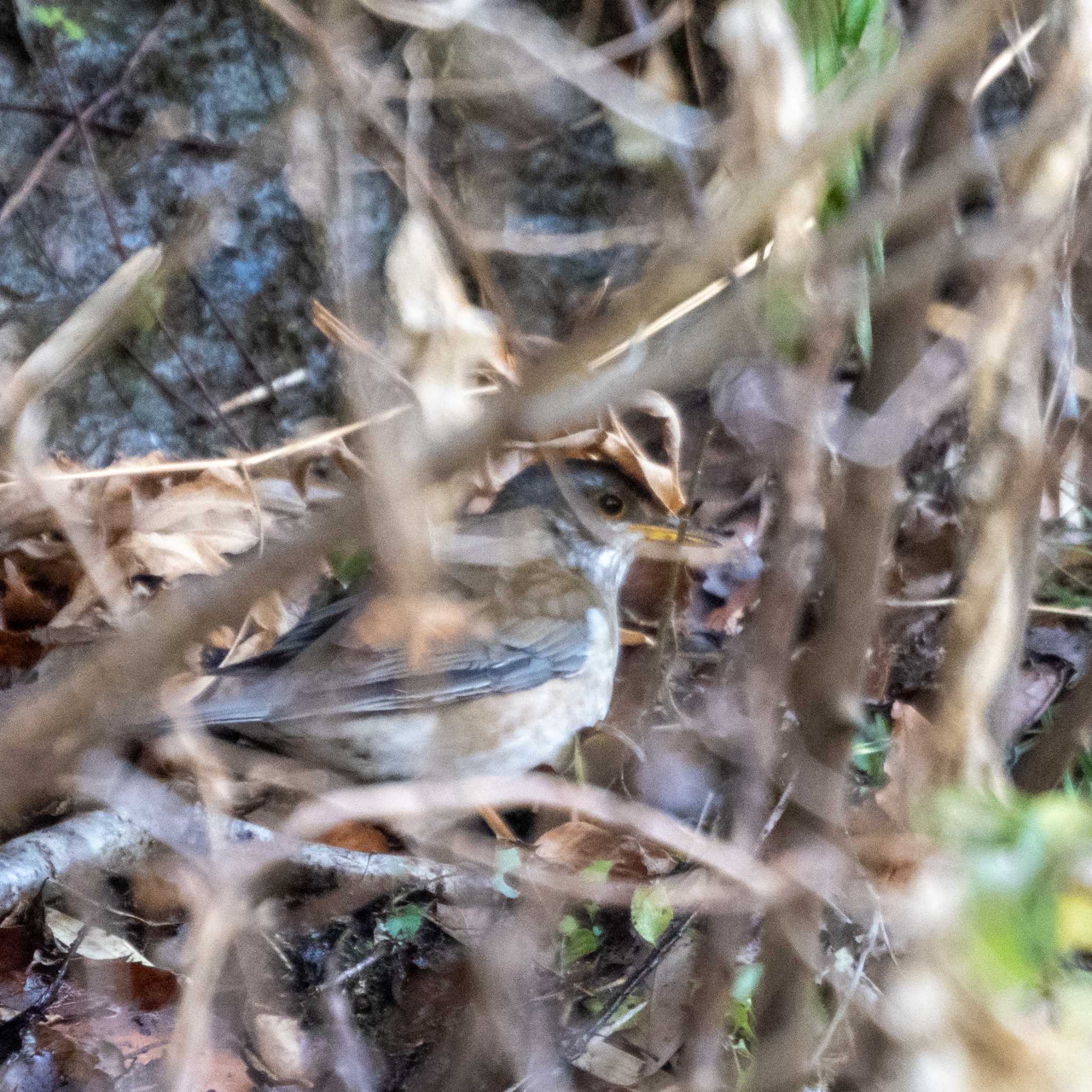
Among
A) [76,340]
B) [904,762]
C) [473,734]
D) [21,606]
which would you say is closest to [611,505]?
[473,734]

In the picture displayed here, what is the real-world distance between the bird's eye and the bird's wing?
0.59 m

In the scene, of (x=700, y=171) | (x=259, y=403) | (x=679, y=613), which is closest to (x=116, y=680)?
(x=700, y=171)

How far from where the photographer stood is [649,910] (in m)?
2.44

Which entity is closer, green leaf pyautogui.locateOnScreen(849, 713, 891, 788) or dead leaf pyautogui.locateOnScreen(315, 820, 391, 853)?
dead leaf pyautogui.locateOnScreen(315, 820, 391, 853)

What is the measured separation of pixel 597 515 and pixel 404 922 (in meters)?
1.37

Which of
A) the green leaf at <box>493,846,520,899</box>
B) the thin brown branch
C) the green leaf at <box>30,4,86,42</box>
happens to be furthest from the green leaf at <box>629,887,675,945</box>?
the green leaf at <box>30,4,86,42</box>

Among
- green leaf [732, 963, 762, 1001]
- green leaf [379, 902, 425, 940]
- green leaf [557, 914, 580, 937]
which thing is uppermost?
green leaf [379, 902, 425, 940]

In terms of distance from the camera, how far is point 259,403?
4340mm

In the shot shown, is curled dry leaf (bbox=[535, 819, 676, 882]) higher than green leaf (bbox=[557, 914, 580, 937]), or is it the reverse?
curled dry leaf (bbox=[535, 819, 676, 882])

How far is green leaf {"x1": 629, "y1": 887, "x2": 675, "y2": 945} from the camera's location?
243cm

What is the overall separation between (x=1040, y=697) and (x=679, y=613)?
3.81 ft

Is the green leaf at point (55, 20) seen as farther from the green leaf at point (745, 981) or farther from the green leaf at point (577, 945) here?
the green leaf at point (745, 981)

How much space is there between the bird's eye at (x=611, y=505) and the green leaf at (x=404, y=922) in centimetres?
135

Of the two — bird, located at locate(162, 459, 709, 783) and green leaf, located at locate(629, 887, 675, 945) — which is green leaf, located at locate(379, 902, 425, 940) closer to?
bird, located at locate(162, 459, 709, 783)
